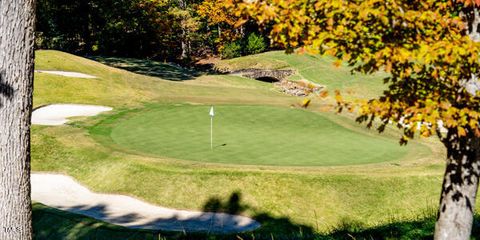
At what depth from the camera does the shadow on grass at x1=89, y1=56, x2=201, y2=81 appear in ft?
124

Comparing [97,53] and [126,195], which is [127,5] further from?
[126,195]

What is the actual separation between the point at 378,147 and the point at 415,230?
8.78 metres

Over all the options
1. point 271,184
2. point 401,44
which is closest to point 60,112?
point 271,184

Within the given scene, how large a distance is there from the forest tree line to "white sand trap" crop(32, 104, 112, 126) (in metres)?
21.9

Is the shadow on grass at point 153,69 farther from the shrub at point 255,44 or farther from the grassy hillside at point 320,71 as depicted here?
the shrub at point 255,44

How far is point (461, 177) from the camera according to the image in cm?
590

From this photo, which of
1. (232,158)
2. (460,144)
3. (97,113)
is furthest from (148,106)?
(460,144)

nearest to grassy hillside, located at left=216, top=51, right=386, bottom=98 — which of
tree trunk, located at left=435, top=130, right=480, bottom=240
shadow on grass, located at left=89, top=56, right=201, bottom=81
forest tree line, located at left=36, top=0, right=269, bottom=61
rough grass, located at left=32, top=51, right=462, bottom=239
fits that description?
forest tree line, located at left=36, top=0, right=269, bottom=61

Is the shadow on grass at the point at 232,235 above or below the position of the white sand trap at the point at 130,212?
above

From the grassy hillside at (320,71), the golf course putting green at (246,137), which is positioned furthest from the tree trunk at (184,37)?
the golf course putting green at (246,137)

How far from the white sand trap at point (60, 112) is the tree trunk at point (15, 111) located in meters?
15.4

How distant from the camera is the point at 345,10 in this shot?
17.4ft

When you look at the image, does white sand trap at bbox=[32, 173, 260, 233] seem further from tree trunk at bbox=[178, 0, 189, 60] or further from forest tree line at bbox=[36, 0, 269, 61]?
tree trunk at bbox=[178, 0, 189, 60]

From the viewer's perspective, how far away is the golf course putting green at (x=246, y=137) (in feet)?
50.4
